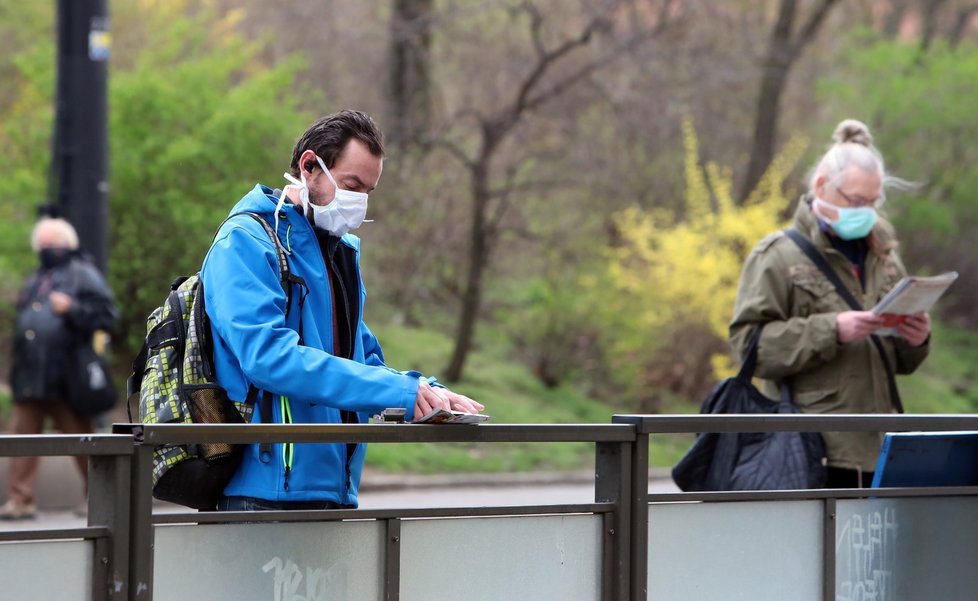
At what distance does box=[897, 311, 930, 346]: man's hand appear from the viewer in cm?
512

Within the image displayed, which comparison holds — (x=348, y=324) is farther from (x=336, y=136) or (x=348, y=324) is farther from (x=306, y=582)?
(x=306, y=582)

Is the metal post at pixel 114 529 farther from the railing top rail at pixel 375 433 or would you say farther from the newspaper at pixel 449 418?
the newspaper at pixel 449 418

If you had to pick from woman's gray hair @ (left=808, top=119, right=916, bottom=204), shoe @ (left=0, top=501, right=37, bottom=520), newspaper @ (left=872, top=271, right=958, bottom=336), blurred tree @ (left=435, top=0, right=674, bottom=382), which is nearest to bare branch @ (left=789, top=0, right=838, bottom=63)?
blurred tree @ (left=435, top=0, right=674, bottom=382)

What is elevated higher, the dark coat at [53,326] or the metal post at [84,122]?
the metal post at [84,122]

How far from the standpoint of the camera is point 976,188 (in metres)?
20.7

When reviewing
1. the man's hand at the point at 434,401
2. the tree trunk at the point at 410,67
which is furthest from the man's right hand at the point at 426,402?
the tree trunk at the point at 410,67

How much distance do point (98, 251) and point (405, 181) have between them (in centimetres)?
726

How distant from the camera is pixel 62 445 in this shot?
2887 mm

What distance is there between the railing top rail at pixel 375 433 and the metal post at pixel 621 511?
0.06m

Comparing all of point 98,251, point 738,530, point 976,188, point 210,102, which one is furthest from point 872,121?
point 738,530

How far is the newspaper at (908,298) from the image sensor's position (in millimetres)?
4754

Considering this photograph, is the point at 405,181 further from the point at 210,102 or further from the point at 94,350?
the point at 94,350

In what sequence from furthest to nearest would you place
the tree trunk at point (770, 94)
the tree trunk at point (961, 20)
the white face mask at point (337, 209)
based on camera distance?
the tree trunk at point (961, 20), the tree trunk at point (770, 94), the white face mask at point (337, 209)

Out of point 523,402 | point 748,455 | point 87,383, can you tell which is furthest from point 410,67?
point 748,455
